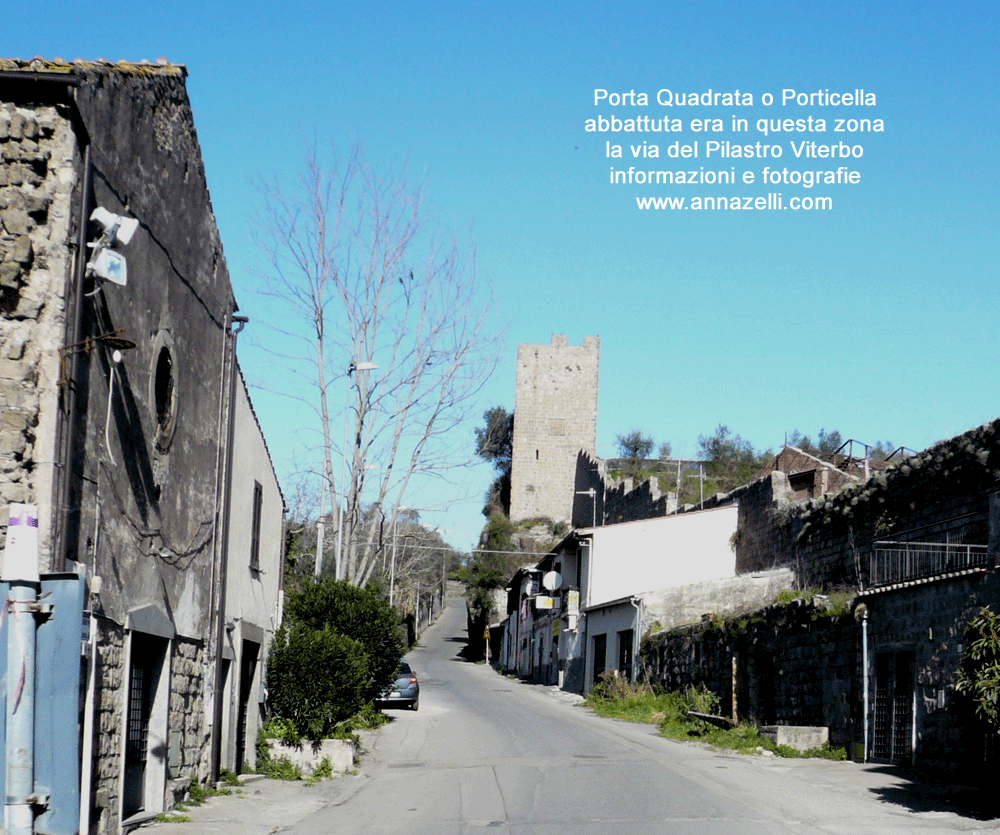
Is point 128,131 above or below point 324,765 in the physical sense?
above

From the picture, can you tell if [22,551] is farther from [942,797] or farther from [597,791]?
[942,797]

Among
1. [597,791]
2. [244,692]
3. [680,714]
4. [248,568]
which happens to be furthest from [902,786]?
[680,714]

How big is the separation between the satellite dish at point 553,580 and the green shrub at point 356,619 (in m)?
23.1

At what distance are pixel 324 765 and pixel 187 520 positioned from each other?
215 inches

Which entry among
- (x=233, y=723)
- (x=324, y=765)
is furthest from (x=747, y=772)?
(x=233, y=723)

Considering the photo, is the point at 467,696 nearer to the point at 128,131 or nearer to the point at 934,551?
the point at 934,551

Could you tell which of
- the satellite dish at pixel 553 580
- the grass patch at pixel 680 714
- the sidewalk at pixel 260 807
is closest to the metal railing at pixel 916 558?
the grass patch at pixel 680 714

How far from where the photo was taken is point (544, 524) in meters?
79.6

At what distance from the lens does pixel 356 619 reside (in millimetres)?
20016

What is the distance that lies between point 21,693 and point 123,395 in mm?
6172

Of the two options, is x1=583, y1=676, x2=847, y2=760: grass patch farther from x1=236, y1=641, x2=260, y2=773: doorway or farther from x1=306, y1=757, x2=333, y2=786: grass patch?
x1=236, y1=641, x2=260, y2=773: doorway

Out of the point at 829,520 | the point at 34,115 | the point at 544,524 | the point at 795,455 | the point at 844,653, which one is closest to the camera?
the point at 34,115

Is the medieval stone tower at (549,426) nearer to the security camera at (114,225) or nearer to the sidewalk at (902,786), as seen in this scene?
the sidewalk at (902,786)

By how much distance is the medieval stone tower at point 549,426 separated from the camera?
8231 centimetres
